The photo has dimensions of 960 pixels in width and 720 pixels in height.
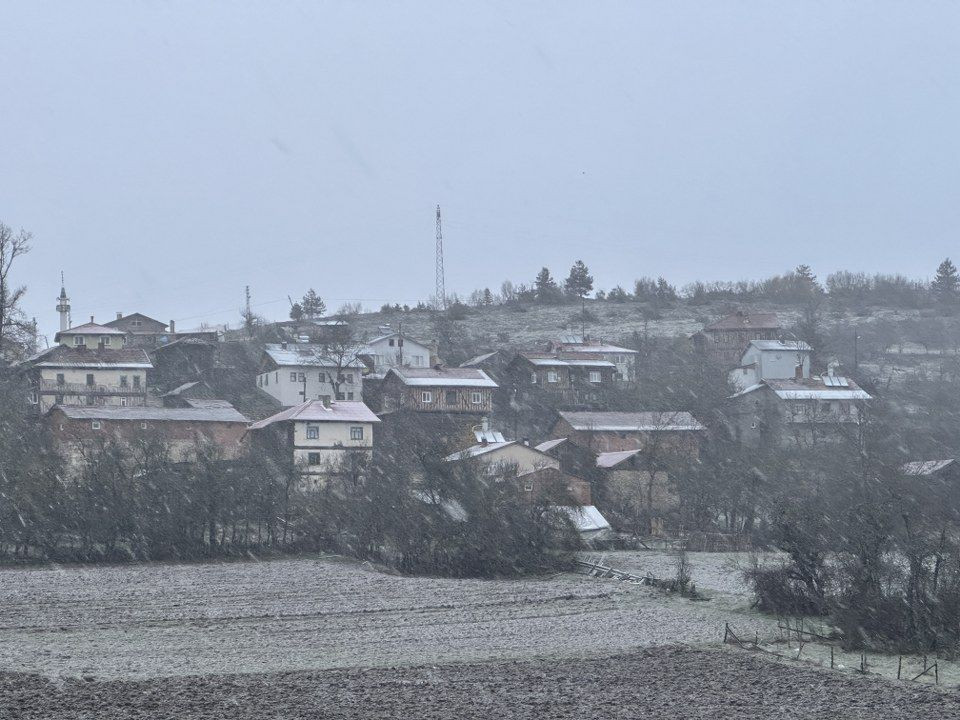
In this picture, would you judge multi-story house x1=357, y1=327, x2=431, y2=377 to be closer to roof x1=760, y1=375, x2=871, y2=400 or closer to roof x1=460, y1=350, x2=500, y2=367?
roof x1=460, y1=350, x2=500, y2=367

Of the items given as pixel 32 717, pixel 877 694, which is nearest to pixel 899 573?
pixel 877 694

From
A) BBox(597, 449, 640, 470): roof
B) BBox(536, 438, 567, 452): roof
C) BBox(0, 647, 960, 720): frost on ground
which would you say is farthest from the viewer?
BBox(536, 438, 567, 452): roof

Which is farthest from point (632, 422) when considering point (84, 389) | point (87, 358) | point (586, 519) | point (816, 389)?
point (87, 358)

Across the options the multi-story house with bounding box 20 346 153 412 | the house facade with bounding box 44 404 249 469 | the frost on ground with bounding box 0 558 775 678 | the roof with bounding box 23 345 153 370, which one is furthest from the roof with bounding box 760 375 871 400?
the roof with bounding box 23 345 153 370

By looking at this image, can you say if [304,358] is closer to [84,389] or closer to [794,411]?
[84,389]

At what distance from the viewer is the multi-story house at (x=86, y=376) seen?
61.8 meters

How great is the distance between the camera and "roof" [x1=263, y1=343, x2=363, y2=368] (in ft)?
218

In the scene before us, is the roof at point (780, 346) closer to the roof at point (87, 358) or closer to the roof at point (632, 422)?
the roof at point (632, 422)

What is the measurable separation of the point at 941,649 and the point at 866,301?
8508 cm

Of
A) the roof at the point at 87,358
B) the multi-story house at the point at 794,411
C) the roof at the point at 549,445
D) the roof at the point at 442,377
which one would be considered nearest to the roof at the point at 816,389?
the multi-story house at the point at 794,411

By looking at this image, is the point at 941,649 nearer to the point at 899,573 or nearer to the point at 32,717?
the point at 899,573

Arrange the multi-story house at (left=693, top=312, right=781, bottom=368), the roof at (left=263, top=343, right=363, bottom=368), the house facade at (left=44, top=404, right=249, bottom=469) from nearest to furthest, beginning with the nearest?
the house facade at (left=44, top=404, right=249, bottom=469)
the roof at (left=263, top=343, right=363, bottom=368)
the multi-story house at (left=693, top=312, right=781, bottom=368)

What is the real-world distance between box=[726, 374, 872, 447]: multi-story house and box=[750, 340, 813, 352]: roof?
6.81 metres

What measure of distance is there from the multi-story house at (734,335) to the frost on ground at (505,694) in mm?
59635
